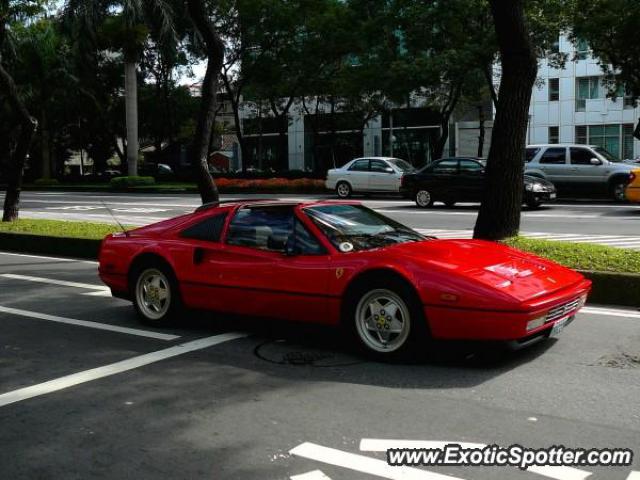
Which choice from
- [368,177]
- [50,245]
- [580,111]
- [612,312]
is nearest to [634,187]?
[368,177]

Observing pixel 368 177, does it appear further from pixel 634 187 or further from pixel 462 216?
pixel 634 187

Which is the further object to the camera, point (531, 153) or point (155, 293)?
point (531, 153)

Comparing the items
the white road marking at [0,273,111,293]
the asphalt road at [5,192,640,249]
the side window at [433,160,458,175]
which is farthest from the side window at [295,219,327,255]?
the side window at [433,160,458,175]

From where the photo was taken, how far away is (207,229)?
23.0 feet

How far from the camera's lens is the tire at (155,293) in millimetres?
7105

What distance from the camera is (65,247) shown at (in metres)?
13.2

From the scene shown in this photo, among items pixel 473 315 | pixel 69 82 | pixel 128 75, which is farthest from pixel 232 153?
pixel 473 315

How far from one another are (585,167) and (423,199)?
523 cm

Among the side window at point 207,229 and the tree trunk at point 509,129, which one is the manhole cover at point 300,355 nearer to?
the side window at point 207,229

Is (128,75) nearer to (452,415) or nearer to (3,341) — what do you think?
(3,341)

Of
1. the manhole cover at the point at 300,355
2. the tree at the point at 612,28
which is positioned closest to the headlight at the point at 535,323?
the manhole cover at the point at 300,355

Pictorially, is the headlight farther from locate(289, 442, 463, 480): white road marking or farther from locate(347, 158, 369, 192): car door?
locate(347, 158, 369, 192): car door

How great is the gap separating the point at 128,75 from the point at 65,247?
29063 millimetres

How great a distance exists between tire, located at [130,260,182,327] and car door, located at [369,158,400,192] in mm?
19962
